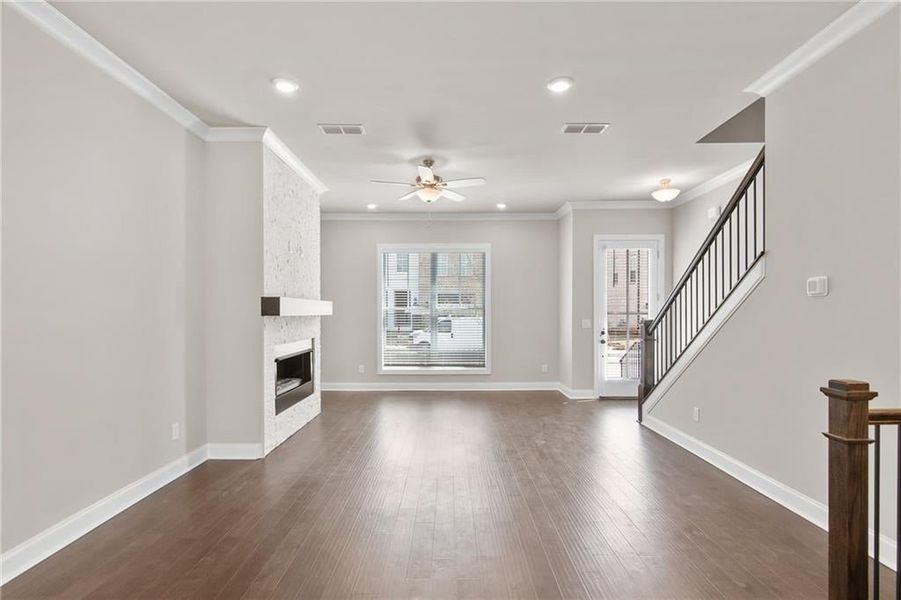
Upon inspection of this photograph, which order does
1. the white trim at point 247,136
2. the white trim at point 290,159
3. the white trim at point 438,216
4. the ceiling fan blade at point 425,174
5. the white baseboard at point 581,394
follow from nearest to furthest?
the white trim at point 247,136
the white trim at point 290,159
the ceiling fan blade at point 425,174
the white baseboard at point 581,394
the white trim at point 438,216

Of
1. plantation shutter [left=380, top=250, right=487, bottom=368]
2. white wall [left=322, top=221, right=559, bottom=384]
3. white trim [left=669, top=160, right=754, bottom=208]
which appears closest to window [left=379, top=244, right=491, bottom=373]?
plantation shutter [left=380, top=250, right=487, bottom=368]

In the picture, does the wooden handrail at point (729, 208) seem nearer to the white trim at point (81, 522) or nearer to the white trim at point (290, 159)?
the white trim at point (290, 159)

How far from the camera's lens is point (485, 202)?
737 centimetres

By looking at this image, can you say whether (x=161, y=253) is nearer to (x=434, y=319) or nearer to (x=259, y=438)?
(x=259, y=438)

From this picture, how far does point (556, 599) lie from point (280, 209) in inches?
161

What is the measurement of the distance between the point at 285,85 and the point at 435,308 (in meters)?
5.13

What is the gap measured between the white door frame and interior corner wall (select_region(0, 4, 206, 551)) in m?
5.41

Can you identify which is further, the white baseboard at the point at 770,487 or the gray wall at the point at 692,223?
the gray wall at the point at 692,223

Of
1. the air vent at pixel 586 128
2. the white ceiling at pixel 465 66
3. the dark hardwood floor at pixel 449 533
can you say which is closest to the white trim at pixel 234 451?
the dark hardwood floor at pixel 449 533

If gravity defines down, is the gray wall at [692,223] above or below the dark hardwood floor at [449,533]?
above

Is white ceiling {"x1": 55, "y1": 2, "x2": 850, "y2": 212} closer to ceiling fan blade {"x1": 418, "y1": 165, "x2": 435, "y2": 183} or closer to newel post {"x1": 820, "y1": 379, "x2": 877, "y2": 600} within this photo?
ceiling fan blade {"x1": 418, "y1": 165, "x2": 435, "y2": 183}

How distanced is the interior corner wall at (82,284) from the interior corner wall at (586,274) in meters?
5.19

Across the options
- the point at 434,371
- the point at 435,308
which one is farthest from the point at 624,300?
the point at 434,371

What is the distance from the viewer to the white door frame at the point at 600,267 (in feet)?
24.4
